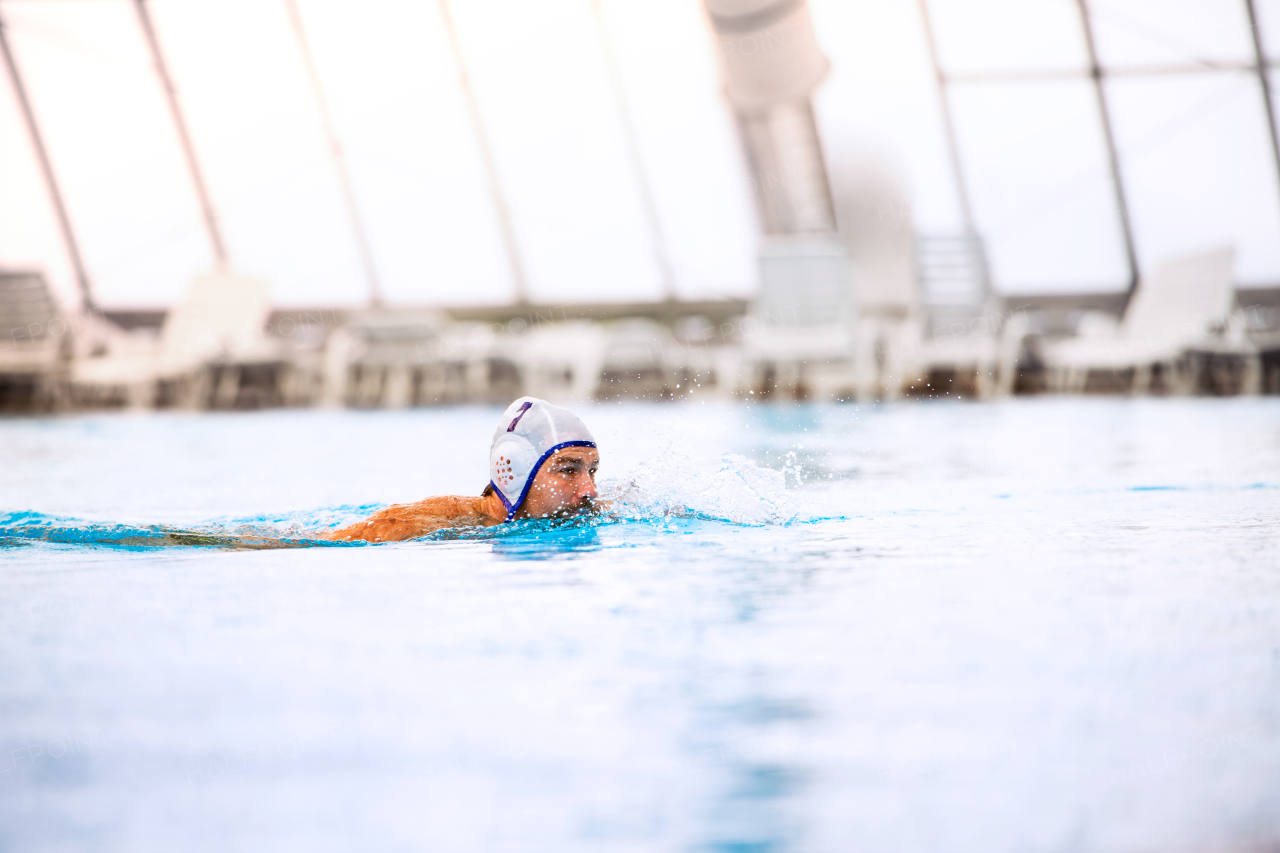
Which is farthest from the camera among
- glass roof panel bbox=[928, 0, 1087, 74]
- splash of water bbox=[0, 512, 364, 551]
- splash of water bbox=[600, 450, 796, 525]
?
glass roof panel bbox=[928, 0, 1087, 74]

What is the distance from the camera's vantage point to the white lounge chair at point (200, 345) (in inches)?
381

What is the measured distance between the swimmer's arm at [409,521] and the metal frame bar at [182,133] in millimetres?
9473

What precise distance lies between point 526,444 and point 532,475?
7 cm

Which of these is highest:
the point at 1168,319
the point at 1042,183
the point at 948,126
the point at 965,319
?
the point at 948,126

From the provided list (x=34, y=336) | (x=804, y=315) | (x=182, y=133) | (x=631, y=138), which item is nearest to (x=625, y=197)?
(x=631, y=138)

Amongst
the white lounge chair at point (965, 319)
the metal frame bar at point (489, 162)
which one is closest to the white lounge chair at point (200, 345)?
the metal frame bar at point (489, 162)

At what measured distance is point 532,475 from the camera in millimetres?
2857

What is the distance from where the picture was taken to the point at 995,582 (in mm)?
2021

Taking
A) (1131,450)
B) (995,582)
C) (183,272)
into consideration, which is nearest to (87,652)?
(995,582)

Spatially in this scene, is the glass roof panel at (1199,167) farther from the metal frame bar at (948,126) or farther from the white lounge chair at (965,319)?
the white lounge chair at (965,319)

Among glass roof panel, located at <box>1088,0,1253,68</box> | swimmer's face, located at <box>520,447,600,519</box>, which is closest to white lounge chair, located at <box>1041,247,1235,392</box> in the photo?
glass roof panel, located at <box>1088,0,1253,68</box>

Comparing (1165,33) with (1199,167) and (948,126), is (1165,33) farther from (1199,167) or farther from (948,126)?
(948,126)

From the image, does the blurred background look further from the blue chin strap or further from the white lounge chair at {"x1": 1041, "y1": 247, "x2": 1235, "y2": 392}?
the blue chin strap

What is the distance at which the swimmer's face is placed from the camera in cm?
286
